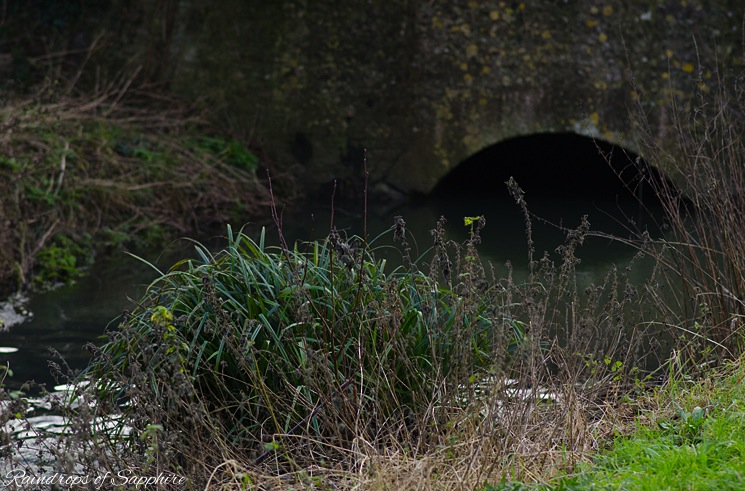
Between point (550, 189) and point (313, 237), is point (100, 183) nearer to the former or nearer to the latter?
point (313, 237)

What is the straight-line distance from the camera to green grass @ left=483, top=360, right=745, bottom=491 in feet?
9.95

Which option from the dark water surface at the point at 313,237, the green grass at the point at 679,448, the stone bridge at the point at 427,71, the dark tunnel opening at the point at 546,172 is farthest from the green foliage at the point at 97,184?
the green grass at the point at 679,448

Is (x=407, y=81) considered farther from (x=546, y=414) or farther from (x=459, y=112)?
(x=546, y=414)

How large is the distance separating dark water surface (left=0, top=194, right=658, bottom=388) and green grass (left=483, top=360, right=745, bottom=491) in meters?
1.00

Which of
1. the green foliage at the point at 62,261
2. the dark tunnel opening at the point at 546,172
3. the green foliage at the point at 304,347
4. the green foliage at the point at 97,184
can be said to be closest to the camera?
the green foliage at the point at 304,347

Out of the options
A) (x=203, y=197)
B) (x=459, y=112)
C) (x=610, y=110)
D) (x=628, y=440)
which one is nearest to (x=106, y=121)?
(x=203, y=197)

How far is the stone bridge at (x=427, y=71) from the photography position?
34.3 feet

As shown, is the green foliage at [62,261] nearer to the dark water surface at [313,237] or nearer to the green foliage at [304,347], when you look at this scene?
the dark water surface at [313,237]

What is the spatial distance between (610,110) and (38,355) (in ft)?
22.2

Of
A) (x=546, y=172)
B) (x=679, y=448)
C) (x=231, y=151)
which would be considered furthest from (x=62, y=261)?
(x=546, y=172)

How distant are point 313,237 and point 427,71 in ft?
18.2

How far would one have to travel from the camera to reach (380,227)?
32.5ft

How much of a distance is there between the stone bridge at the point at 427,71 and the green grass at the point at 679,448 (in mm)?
6368

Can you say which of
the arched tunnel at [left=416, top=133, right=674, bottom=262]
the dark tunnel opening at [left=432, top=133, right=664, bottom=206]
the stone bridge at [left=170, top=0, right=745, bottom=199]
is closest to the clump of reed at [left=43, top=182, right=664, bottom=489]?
the arched tunnel at [left=416, top=133, right=674, bottom=262]
